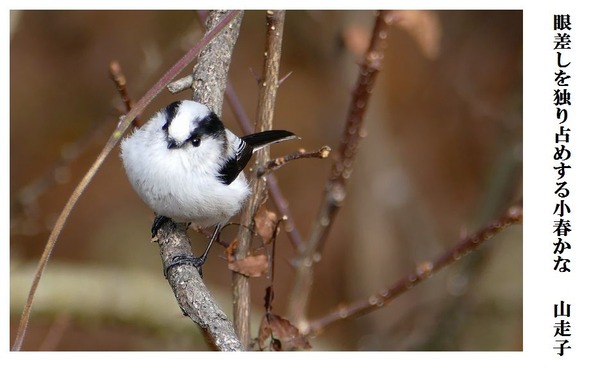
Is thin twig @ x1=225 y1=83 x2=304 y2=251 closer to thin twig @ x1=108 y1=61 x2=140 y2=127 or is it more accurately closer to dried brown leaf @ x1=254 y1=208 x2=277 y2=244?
dried brown leaf @ x1=254 y1=208 x2=277 y2=244

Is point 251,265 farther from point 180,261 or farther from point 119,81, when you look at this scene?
point 119,81

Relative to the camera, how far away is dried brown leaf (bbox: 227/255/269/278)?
6.06 ft

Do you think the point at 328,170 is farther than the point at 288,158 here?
Yes

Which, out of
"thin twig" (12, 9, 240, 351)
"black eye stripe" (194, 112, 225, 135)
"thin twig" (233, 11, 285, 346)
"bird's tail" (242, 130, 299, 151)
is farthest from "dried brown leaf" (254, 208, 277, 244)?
"thin twig" (12, 9, 240, 351)

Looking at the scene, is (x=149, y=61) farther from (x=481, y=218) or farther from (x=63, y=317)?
(x=481, y=218)

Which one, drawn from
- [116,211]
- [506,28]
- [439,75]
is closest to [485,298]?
[439,75]

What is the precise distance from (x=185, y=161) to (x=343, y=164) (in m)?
0.49

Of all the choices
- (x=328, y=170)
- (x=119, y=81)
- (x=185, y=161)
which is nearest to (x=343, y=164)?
(x=185, y=161)

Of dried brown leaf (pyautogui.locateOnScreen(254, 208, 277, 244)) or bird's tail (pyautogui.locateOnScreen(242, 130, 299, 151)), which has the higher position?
bird's tail (pyautogui.locateOnScreen(242, 130, 299, 151))

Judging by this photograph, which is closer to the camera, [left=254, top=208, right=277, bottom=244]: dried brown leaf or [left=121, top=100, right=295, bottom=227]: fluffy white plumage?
[left=254, top=208, right=277, bottom=244]: dried brown leaf

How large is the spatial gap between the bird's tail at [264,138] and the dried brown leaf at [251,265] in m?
0.31

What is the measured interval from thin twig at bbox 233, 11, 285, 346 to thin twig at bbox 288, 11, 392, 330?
25cm

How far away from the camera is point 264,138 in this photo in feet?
6.56

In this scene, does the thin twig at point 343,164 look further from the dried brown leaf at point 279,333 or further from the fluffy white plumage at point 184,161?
the dried brown leaf at point 279,333
